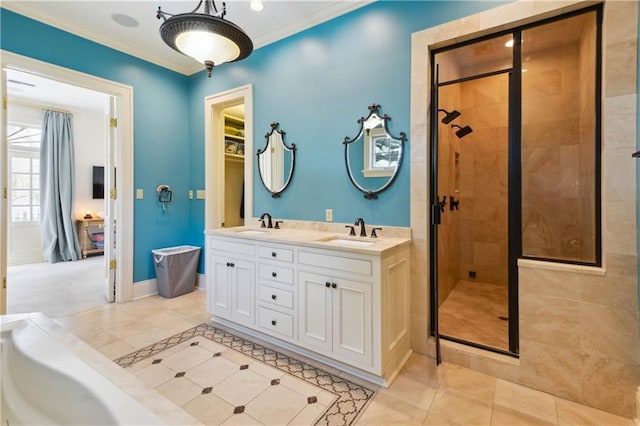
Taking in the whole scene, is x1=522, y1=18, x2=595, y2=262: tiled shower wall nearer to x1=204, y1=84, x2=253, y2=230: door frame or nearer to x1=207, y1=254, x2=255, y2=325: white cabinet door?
x1=207, y1=254, x2=255, y2=325: white cabinet door

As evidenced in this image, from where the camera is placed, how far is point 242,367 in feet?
7.05

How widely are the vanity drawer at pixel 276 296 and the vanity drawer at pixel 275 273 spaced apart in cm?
8

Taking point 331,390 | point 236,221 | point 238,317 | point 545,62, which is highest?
point 545,62

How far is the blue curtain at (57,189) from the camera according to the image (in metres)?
5.43

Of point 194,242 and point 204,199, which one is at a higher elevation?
point 204,199

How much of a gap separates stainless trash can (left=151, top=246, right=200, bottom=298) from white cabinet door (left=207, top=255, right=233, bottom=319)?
1.04 m

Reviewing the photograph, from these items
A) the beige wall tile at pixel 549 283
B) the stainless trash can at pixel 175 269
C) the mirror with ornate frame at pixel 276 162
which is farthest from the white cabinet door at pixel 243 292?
the beige wall tile at pixel 549 283

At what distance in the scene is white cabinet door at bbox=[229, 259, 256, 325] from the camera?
2.54 metres

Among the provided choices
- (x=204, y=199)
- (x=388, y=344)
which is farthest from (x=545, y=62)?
(x=204, y=199)

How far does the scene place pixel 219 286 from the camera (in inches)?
110

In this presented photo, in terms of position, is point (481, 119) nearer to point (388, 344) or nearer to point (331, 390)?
point (388, 344)

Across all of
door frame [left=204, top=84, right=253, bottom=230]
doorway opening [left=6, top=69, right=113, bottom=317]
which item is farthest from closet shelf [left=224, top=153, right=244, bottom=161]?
doorway opening [left=6, top=69, right=113, bottom=317]

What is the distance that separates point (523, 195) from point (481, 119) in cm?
214

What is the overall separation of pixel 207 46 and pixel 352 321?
A: 2025mm
